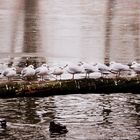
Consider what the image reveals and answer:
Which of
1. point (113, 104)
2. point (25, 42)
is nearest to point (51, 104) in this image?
point (113, 104)

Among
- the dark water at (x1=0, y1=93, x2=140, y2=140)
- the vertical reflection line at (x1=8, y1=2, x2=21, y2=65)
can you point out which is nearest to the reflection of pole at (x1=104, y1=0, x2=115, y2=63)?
the vertical reflection line at (x1=8, y1=2, x2=21, y2=65)

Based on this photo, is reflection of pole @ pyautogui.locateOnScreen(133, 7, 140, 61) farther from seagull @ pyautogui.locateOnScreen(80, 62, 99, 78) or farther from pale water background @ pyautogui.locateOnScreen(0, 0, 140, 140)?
seagull @ pyautogui.locateOnScreen(80, 62, 99, 78)

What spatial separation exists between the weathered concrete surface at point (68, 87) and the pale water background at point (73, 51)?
15 cm

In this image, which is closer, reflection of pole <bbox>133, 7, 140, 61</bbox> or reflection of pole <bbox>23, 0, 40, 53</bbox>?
reflection of pole <bbox>133, 7, 140, 61</bbox>

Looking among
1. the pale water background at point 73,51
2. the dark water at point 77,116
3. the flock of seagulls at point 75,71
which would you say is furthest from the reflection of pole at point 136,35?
the dark water at point 77,116

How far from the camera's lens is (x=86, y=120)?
10281 millimetres

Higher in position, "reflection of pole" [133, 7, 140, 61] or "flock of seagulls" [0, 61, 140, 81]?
"reflection of pole" [133, 7, 140, 61]

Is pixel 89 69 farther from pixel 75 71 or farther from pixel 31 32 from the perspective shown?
pixel 31 32

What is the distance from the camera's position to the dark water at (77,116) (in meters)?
9.38

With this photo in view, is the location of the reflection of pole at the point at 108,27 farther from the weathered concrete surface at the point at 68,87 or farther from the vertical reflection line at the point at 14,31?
the weathered concrete surface at the point at 68,87

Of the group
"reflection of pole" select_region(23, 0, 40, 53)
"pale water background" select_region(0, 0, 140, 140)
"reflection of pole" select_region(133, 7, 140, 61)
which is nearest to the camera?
"pale water background" select_region(0, 0, 140, 140)

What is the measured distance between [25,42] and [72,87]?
8301 millimetres

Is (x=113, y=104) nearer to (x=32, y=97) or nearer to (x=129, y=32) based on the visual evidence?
(x=32, y=97)

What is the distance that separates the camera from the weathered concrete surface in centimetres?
1162
